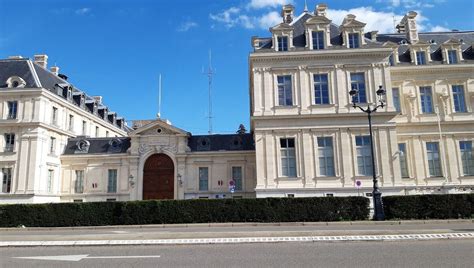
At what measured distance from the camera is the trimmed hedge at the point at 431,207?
20172 millimetres

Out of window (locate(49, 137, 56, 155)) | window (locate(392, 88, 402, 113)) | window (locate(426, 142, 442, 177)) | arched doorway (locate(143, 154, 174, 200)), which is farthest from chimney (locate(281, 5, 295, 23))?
window (locate(49, 137, 56, 155))

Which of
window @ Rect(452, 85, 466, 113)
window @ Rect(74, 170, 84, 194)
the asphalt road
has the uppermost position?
window @ Rect(452, 85, 466, 113)

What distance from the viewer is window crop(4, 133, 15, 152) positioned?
3406cm

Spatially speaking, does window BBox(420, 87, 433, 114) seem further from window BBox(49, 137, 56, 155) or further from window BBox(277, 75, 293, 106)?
window BBox(49, 137, 56, 155)

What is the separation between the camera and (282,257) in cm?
875

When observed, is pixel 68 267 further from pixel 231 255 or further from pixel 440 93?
pixel 440 93

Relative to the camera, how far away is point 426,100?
3256 cm

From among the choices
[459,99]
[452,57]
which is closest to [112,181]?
[459,99]

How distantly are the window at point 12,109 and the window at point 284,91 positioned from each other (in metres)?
24.7

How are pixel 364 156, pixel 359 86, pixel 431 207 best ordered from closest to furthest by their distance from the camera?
pixel 431 207, pixel 364 156, pixel 359 86

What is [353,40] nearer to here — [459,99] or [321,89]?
[321,89]

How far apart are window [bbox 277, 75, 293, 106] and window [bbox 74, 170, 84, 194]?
2012cm

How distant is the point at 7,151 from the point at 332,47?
30.4 metres

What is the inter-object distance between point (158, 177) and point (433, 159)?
2409 centimetres
